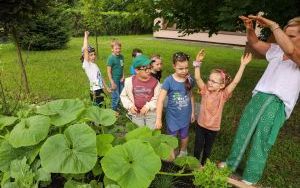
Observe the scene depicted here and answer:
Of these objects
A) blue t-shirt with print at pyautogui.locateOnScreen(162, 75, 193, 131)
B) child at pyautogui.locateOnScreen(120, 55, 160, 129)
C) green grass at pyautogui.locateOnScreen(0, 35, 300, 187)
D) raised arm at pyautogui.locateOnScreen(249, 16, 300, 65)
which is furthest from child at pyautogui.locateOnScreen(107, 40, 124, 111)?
raised arm at pyautogui.locateOnScreen(249, 16, 300, 65)

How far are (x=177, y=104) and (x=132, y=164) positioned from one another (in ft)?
6.78

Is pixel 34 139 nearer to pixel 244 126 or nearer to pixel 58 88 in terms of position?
pixel 244 126

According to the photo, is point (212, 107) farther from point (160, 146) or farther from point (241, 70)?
point (160, 146)

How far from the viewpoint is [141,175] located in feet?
7.68

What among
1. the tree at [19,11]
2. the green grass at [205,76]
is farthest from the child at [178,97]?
the tree at [19,11]

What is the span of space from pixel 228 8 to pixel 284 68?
7.99 ft

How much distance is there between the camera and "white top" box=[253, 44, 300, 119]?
12.5ft

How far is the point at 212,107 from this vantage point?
4.32 metres

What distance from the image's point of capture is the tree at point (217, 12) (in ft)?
19.1

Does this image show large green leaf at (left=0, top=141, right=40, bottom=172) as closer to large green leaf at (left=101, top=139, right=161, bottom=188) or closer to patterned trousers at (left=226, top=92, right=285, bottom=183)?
large green leaf at (left=101, top=139, right=161, bottom=188)

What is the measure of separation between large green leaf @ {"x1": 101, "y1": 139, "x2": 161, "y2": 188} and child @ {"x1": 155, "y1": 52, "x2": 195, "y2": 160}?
1.71 meters

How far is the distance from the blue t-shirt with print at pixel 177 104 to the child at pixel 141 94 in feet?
0.66

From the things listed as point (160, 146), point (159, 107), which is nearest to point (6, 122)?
point (160, 146)

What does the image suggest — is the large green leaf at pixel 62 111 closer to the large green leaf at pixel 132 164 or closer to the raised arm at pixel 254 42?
the large green leaf at pixel 132 164
